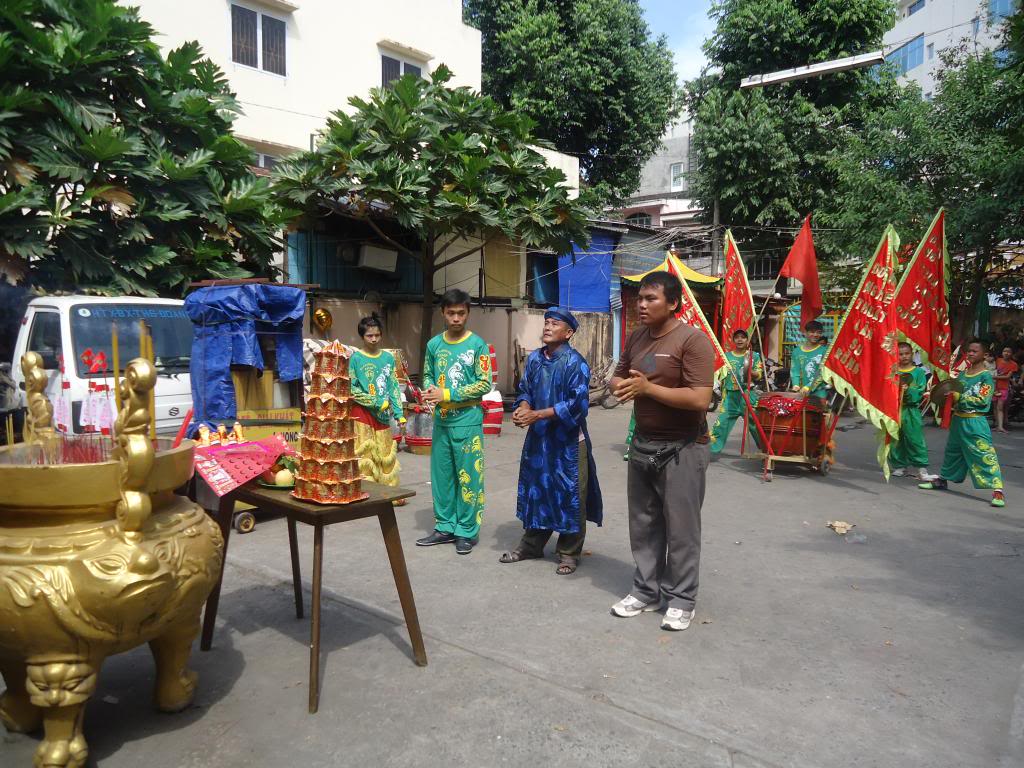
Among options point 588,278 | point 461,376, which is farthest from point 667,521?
point 588,278

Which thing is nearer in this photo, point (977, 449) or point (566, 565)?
point (566, 565)

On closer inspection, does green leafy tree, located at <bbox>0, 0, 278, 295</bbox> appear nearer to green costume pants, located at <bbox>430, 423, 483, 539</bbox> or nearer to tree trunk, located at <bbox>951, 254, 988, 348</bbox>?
green costume pants, located at <bbox>430, 423, 483, 539</bbox>

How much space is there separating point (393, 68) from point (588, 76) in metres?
5.71

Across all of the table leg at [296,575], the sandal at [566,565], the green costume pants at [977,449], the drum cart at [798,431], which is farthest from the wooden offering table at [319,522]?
the green costume pants at [977,449]

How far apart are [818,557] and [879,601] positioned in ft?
2.99

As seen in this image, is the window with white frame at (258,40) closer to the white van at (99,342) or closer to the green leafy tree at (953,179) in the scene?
the white van at (99,342)

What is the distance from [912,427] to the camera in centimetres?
823

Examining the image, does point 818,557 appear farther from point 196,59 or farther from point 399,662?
point 196,59

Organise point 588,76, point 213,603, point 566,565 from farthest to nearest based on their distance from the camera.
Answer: point 588,76 → point 566,565 → point 213,603

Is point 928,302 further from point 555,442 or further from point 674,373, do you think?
point 674,373

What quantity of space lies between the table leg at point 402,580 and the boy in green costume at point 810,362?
6.18 m

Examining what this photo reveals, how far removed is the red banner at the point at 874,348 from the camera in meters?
7.38

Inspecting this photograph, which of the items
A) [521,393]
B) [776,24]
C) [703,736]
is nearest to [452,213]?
[521,393]

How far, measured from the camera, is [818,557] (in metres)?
5.32
